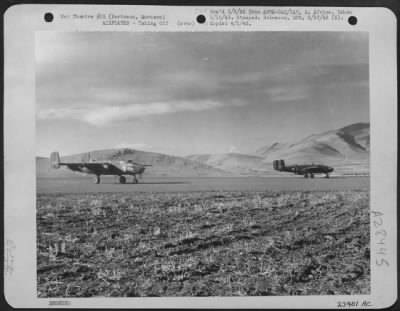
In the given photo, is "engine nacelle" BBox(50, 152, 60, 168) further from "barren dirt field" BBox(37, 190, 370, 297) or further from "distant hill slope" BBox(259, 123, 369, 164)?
"distant hill slope" BBox(259, 123, 369, 164)

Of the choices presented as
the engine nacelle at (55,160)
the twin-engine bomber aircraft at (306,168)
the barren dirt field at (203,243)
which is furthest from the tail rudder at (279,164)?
the engine nacelle at (55,160)

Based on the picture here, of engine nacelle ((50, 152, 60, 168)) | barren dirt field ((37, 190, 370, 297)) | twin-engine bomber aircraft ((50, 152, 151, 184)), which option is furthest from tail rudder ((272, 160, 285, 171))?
engine nacelle ((50, 152, 60, 168))

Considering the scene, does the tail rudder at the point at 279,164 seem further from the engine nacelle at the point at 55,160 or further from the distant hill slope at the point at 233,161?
the engine nacelle at the point at 55,160

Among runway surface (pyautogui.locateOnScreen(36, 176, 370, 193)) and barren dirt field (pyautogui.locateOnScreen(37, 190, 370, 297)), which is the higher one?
runway surface (pyautogui.locateOnScreen(36, 176, 370, 193))

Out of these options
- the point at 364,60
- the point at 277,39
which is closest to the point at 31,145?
the point at 277,39

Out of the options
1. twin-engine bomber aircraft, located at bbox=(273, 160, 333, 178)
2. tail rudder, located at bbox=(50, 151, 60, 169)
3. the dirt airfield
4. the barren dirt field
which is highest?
tail rudder, located at bbox=(50, 151, 60, 169)
